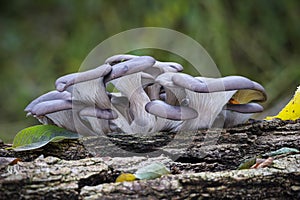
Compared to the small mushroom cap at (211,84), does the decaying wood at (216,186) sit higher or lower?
lower

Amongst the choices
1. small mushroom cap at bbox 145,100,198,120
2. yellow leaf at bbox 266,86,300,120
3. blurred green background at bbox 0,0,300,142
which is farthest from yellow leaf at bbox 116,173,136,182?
blurred green background at bbox 0,0,300,142

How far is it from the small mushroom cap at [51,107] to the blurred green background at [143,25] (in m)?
2.13

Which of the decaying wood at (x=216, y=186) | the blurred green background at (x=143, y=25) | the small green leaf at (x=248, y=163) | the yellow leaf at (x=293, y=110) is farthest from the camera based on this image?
the blurred green background at (x=143, y=25)

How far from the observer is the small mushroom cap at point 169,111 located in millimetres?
1319

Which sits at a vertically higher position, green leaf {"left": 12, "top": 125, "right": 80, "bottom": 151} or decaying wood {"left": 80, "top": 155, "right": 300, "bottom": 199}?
green leaf {"left": 12, "top": 125, "right": 80, "bottom": 151}

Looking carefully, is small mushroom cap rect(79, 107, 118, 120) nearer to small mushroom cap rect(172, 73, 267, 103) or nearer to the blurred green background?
small mushroom cap rect(172, 73, 267, 103)

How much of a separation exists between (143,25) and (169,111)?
2.38m

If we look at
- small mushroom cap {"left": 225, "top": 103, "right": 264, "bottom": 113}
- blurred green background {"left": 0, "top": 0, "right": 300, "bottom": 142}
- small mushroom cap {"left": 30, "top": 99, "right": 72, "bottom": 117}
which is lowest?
small mushroom cap {"left": 225, "top": 103, "right": 264, "bottom": 113}

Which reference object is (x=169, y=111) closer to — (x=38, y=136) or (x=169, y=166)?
(x=169, y=166)

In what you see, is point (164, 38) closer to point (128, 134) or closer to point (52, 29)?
point (52, 29)

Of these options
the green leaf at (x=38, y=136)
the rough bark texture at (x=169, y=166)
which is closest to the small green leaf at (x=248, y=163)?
the rough bark texture at (x=169, y=166)

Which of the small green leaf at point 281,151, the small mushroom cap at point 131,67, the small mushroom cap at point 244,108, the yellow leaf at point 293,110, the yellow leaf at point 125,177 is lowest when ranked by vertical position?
the small green leaf at point 281,151

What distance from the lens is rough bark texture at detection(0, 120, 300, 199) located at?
104 cm

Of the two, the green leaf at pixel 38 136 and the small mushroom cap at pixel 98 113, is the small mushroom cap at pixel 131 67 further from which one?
the green leaf at pixel 38 136
